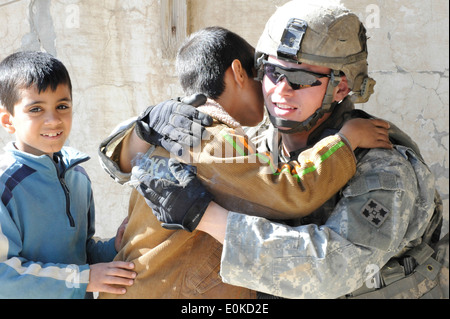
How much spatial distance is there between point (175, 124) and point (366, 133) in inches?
30.4

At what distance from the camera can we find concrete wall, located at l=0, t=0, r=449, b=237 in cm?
384

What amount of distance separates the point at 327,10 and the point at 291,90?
0.39 meters

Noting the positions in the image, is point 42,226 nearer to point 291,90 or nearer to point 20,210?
point 20,210

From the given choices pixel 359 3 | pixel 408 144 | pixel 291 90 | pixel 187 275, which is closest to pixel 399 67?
pixel 359 3

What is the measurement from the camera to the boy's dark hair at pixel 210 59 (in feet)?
8.21

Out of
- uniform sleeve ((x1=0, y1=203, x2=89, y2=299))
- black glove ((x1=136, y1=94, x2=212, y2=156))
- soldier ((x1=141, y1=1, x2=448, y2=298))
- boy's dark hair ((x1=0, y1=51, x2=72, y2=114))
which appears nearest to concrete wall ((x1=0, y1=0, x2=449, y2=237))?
soldier ((x1=141, y1=1, x2=448, y2=298))

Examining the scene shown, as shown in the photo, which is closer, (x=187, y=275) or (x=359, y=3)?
(x=187, y=275)

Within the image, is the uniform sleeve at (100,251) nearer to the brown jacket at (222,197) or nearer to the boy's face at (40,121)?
the brown jacket at (222,197)

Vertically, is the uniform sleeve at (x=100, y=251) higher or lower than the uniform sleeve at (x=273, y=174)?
lower

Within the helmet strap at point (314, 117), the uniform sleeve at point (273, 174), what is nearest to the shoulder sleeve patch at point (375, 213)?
the uniform sleeve at point (273, 174)

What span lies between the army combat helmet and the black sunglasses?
0.05 metres

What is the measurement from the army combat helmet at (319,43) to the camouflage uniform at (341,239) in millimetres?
367

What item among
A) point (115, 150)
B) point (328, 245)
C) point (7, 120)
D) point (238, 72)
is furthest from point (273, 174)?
point (7, 120)

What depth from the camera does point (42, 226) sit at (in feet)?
8.32
